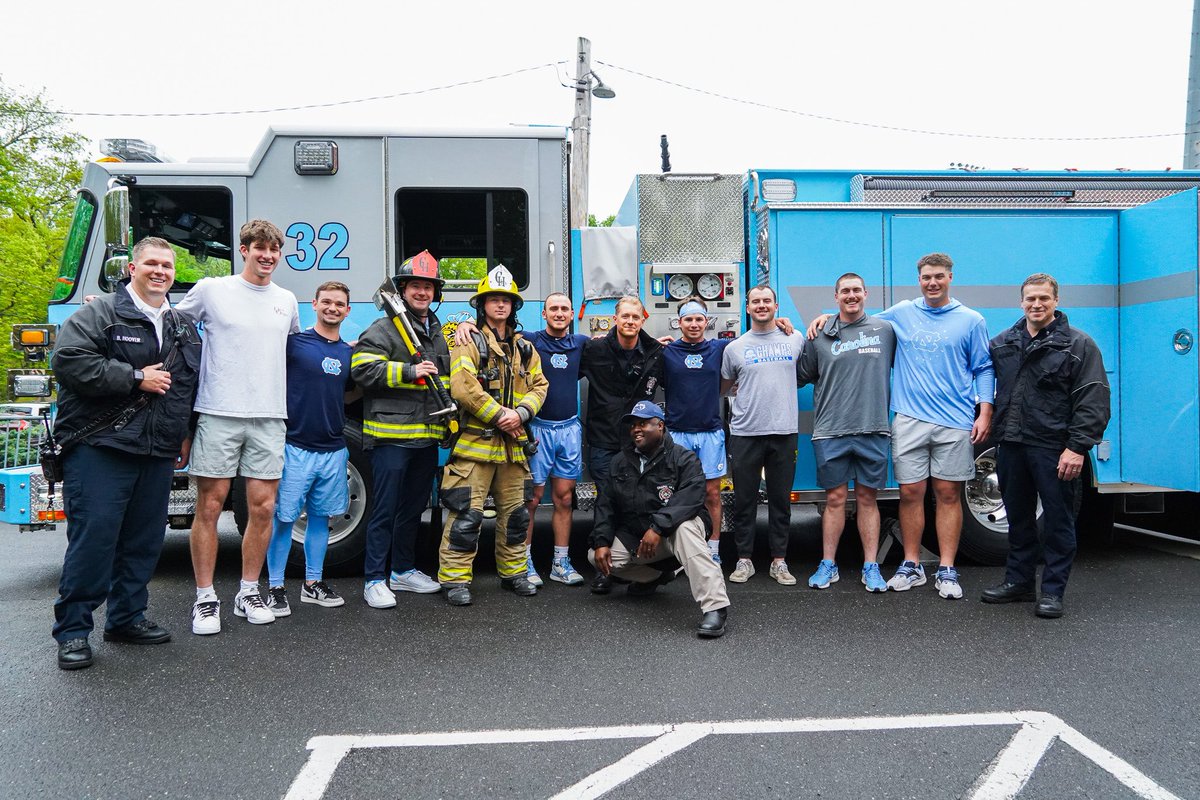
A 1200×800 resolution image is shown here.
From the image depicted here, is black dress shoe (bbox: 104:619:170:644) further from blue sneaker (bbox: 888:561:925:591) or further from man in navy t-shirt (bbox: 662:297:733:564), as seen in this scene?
blue sneaker (bbox: 888:561:925:591)

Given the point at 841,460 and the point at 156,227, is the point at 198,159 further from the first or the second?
the point at 841,460

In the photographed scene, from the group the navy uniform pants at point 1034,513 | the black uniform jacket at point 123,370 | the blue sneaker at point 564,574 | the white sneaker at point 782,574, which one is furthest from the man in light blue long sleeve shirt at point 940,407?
the black uniform jacket at point 123,370

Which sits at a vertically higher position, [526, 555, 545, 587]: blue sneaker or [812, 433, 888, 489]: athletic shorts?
[812, 433, 888, 489]: athletic shorts

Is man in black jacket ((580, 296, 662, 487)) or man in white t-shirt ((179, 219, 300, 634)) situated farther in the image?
man in black jacket ((580, 296, 662, 487))

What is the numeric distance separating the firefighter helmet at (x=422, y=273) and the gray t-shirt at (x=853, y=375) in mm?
2512

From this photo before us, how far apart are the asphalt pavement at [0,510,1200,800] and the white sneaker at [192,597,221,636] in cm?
7

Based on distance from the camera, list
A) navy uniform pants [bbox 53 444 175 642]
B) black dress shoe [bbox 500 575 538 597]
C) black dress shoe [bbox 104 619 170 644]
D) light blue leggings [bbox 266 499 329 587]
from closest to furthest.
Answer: navy uniform pants [bbox 53 444 175 642] → black dress shoe [bbox 104 619 170 644] → light blue leggings [bbox 266 499 329 587] → black dress shoe [bbox 500 575 538 597]

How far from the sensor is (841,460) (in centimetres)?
516

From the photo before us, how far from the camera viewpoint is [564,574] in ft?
17.2

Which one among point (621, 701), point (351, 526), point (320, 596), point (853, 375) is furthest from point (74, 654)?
point (853, 375)

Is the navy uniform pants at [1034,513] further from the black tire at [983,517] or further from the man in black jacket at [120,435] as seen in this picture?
the man in black jacket at [120,435]

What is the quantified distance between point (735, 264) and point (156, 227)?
4.05 metres

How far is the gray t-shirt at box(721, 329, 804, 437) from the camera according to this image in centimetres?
Answer: 516

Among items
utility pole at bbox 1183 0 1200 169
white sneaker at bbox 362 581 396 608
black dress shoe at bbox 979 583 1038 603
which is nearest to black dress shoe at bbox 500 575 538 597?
white sneaker at bbox 362 581 396 608
